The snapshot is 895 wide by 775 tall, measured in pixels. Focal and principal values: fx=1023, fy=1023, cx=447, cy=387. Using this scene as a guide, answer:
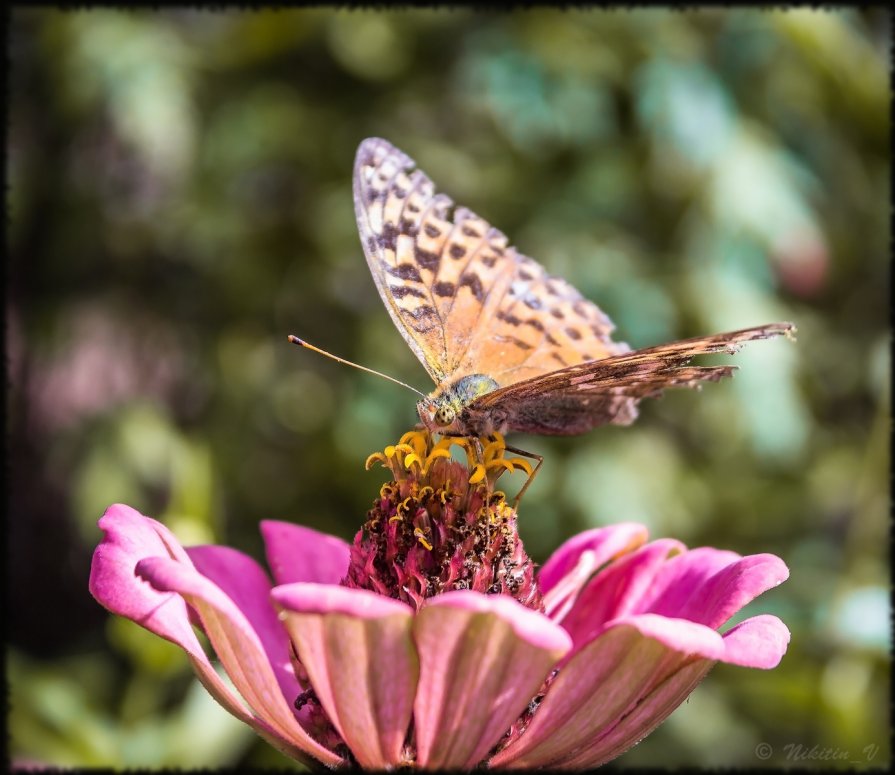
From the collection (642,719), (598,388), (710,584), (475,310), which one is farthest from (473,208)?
(642,719)

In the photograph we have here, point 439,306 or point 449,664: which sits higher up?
point 439,306

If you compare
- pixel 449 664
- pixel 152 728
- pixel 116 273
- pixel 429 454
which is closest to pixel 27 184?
pixel 116 273

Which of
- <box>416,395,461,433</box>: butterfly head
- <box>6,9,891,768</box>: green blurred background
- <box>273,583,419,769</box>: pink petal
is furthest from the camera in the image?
<box>6,9,891,768</box>: green blurred background

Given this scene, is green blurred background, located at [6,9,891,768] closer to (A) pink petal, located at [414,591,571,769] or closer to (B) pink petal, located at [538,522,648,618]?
(B) pink petal, located at [538,522,648,618]

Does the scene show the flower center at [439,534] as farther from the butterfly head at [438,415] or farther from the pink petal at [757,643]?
the pink petal at [757,643]

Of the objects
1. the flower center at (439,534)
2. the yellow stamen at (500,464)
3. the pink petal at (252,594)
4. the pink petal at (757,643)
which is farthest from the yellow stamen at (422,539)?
the pink petal at (757,643)

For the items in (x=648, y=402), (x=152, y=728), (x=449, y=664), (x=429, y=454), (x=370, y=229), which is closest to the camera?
(x=449, y=664)

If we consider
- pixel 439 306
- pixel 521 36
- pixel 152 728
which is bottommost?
pixel 152 728

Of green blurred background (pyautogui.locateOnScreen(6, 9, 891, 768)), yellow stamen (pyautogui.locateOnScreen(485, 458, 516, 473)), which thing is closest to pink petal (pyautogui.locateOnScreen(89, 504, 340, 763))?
yellow stamen (pyautogui.locateOnScreen(485, 458, 516, 473))

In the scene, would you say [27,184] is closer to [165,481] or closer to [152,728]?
[165,481]
